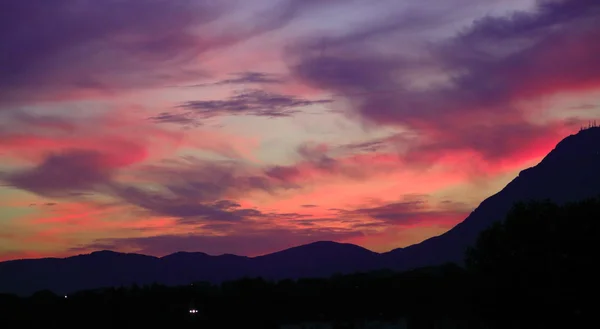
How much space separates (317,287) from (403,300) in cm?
1078

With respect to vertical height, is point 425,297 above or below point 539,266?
below

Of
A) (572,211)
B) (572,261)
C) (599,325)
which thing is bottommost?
(599,325)

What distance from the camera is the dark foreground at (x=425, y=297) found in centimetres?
5888

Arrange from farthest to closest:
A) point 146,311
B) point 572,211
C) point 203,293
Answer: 1. point 203,293
2. point 146,311
3. point 572,211

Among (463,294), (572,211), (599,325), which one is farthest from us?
(463,294)

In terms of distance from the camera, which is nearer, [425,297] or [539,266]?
[539,266]

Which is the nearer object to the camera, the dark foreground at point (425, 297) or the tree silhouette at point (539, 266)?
the tree silhouette at point (539, 266)

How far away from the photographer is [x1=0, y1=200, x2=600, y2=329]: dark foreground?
5888 centimetres

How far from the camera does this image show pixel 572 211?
61000mm

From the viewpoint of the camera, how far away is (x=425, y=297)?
74375 millimetres

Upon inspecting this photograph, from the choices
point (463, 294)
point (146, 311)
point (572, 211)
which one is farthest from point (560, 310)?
point (146, 311)

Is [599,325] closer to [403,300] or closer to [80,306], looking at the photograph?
[403,300]

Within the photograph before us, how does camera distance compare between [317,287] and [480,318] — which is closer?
[480,318]

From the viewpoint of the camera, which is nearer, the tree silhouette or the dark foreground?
the tree silhouette
